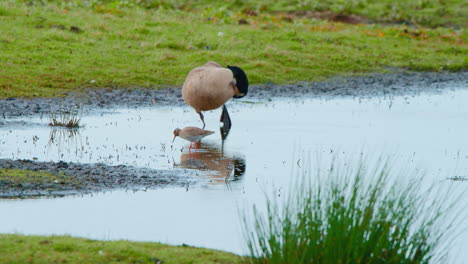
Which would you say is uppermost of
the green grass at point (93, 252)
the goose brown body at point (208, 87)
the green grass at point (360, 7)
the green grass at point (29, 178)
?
the green grass at point (360, 7)

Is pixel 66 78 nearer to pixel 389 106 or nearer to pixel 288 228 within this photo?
pixel 389 106

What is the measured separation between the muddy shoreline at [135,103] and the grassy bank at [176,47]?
602 mm

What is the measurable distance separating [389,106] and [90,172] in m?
8.52

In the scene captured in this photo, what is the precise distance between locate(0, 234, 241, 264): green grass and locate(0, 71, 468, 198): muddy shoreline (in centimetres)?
218

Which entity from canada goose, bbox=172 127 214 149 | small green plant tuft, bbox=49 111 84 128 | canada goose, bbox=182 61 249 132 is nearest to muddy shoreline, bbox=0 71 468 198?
small green plant tuft, bbox=49 111 84 128

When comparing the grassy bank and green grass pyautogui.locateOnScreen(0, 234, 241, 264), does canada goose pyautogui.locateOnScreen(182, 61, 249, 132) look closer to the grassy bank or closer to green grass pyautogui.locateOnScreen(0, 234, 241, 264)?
the grassy bank

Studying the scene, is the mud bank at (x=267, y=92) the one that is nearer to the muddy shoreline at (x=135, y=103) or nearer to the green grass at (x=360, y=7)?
the muddy shoreline at (x=135, y=103)

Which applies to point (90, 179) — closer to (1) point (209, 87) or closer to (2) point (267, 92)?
(1) point (209, 87)

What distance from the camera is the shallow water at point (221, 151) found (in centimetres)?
809

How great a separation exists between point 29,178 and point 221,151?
3568 millimetres

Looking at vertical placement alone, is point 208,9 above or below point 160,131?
above

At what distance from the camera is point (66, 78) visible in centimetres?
1708

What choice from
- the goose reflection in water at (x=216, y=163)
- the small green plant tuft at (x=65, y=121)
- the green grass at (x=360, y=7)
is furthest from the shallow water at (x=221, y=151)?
the green grass at (x=360, y=7)

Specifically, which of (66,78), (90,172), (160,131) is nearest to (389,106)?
(160,131)
